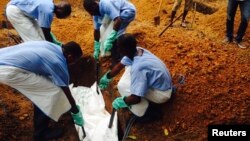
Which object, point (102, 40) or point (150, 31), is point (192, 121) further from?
point (150, 31)

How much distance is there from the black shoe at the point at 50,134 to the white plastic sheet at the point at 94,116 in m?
0.23

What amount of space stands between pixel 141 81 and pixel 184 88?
105cm

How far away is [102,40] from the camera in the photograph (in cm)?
541

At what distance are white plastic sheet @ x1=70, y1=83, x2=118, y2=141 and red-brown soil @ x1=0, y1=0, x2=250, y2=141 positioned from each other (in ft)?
0.62

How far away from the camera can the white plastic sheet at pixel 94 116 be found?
14.5 feet

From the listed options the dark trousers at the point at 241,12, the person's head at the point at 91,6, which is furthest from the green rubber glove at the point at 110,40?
the dark trousers at the point at 241,12

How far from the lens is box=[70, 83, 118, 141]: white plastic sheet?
14.5 feet

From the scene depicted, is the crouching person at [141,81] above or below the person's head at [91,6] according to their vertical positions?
below

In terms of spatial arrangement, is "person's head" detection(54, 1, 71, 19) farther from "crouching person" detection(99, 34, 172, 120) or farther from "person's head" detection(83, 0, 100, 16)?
"crouching person" detection(99, 34, 172, 120)

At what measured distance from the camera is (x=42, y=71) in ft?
12.8

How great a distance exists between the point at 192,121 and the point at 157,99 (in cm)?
55

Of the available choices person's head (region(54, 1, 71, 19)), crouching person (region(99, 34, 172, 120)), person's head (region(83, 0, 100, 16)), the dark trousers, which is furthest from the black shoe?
the dark trousers

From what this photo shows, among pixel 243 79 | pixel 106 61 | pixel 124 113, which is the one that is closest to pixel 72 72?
pixel 106 61

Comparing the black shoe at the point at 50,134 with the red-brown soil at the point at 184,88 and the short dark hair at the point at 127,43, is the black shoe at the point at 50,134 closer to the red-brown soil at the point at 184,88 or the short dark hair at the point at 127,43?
the red-brown soil at the point at 184,88
